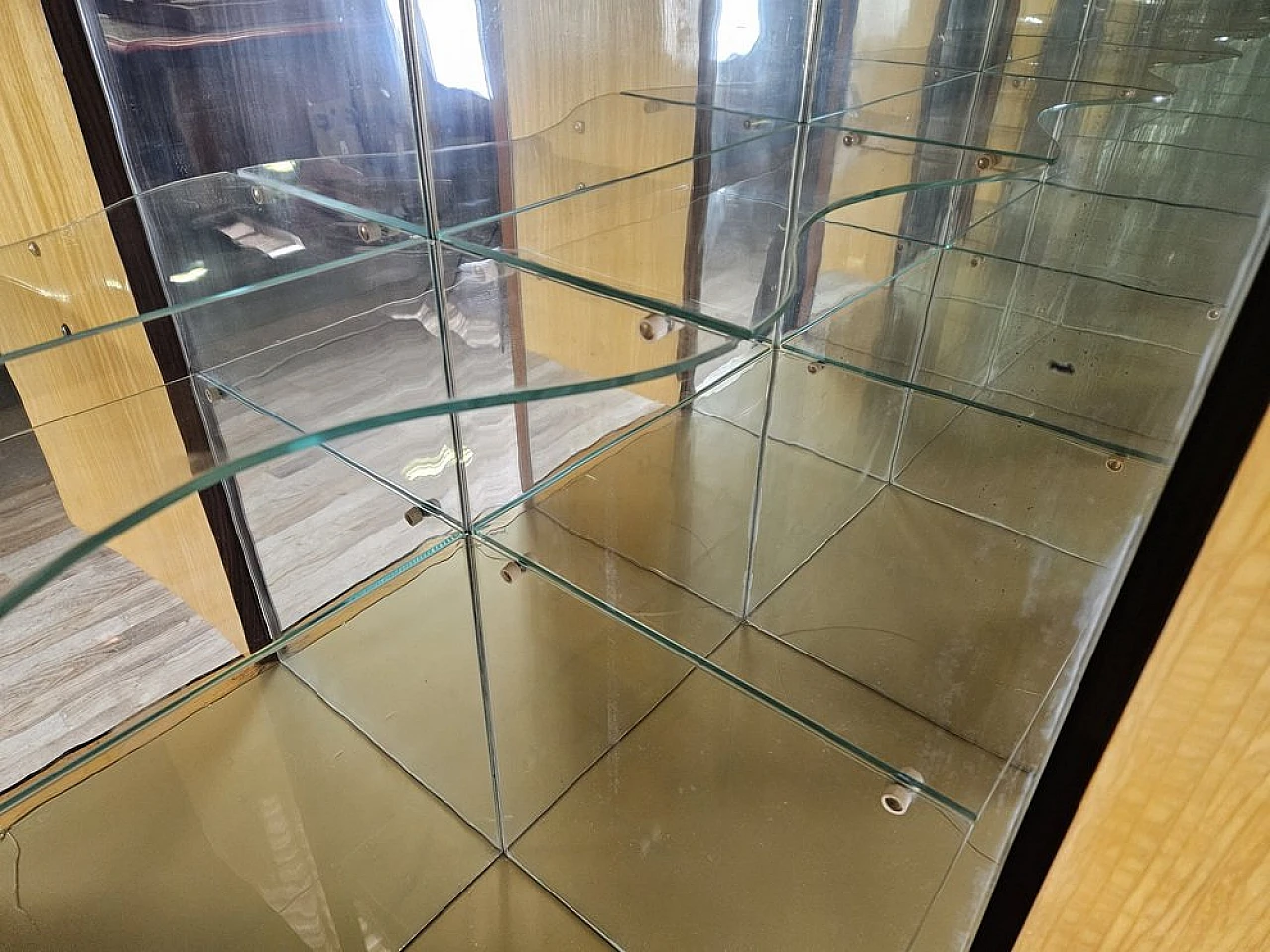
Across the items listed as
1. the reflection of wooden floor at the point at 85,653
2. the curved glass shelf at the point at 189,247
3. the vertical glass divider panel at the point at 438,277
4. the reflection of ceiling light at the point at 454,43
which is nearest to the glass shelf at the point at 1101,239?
the reflection of ceiling light at the point at 454,43

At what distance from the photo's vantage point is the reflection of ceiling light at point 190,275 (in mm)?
814

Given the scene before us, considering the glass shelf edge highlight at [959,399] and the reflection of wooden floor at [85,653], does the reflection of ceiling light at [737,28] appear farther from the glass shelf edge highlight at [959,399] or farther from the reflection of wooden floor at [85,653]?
the reflection of wooden floor at [85,653]

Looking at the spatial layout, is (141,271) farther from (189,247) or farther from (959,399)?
(959,399)

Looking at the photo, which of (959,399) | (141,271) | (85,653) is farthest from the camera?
(959,399)

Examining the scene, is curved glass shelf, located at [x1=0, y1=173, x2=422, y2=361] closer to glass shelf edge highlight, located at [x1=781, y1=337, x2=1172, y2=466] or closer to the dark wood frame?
the dark wood frame

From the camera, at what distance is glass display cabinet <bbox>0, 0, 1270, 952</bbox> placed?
0.79 meters

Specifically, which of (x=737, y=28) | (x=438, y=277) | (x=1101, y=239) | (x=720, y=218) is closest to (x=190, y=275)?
(x=438, y=277)

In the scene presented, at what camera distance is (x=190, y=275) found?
828 millimetres

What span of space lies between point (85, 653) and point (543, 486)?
0.58m

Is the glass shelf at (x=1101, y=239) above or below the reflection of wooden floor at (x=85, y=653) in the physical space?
above

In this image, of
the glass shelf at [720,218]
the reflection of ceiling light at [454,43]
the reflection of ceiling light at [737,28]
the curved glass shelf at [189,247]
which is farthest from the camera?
the reflection of ceiling light at [737,28]

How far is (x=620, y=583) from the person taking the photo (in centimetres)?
121

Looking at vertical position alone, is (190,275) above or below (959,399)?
above

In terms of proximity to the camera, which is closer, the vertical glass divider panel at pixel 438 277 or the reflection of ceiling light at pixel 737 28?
the vertical glass divider panel at pixel 438 277
